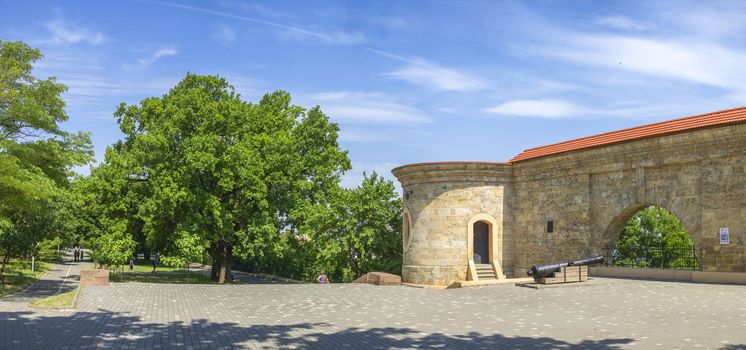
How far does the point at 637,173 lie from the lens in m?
19.7

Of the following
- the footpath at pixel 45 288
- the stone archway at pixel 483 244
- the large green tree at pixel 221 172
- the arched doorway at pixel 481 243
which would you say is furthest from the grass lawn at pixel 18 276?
the arched doorway at pixel 481 243

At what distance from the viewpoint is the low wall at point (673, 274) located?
16812mm

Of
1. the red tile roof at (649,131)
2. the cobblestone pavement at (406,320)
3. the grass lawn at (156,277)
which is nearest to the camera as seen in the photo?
the cobblestone pavement at (406,320)

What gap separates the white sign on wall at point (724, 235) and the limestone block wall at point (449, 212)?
8378mm

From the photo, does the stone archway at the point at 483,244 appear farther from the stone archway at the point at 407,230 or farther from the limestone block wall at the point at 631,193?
the stone archway at the point at 407,230

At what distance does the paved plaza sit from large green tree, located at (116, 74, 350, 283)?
9881 mm

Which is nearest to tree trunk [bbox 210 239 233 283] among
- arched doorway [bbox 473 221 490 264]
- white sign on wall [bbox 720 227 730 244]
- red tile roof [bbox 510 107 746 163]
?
arched doorway [bbox 473 221 490 264]

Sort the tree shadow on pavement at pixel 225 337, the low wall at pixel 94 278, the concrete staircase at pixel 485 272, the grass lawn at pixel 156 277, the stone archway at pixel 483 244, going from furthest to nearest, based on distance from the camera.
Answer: the grass lawn at pixel 156 277, the concrete staircase at pixel 485 272, the stone archway at pixel 483 244, the low wall at pixel 94 278, the tree shadow on pavement at pixel 225 337

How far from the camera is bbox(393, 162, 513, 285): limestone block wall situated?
23.4 m

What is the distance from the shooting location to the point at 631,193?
1992 centimetres

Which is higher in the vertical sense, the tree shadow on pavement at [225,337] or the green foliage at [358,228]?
the green foliage at [358,228]

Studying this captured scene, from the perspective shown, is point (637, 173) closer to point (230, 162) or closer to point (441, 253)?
point (441, 253)

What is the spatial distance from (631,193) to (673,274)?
2.90 metres

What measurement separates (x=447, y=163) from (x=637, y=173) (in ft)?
22.1
